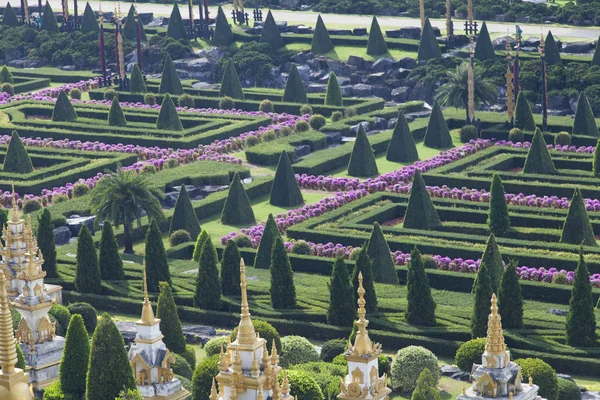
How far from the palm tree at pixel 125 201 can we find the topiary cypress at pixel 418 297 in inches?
566

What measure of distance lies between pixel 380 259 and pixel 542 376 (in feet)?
44.4

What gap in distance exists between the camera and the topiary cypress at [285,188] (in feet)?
221

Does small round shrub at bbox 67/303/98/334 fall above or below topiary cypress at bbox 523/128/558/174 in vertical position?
below

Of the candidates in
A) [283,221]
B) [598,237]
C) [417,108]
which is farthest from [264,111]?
[598,237]

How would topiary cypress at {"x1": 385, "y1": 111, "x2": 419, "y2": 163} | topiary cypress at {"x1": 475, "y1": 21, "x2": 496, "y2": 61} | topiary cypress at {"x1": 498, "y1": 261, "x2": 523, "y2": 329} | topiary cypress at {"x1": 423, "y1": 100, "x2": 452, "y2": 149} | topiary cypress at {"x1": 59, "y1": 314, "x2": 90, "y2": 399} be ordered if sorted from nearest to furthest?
topiary cypress at {"x1": 59, "y1": 314, "x2": 90, "y2": 399}, topiary cypress at {"x1": 498, "y1": 261, "x2": 523, "y2": 329}, topiary cypress at {"x1": 385, "y1": 111, "x2": 419, "y2": 163}, topiary cypress at {"x1": 423, "y1": 100, "x2": 452, "y2": 149}, topiary cypress at {"x1": 475, "y1": 21, "x2": 496, "y2": 61}

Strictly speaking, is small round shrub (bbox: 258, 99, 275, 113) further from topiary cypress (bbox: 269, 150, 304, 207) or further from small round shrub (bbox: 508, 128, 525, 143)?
topiary cypress (bbox: 269, 150, 304, 207)

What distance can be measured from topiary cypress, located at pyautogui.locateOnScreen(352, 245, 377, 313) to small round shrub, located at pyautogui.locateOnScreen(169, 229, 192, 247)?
11.6m

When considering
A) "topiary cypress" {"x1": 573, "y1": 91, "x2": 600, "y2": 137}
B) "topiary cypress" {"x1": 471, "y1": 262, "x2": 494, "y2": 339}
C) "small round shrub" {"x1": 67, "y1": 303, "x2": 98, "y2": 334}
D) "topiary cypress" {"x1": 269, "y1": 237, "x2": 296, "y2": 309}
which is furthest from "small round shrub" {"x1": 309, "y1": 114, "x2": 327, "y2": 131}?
"topiary cypress" {"x1": 471, "y1": 262, "x2": 494, "y2": 339}

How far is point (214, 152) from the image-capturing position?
77750mm

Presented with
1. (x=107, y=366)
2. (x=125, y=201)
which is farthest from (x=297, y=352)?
(x=125, y=201)

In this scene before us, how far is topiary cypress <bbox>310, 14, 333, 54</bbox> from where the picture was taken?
4016 inches

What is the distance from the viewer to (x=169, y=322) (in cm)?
4591

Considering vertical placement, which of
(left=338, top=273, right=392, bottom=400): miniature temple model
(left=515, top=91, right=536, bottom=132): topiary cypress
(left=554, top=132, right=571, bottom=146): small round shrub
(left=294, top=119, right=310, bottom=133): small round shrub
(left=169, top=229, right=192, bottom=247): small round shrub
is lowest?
(left=169, top=229, right=192, bottom=247): small round shrub

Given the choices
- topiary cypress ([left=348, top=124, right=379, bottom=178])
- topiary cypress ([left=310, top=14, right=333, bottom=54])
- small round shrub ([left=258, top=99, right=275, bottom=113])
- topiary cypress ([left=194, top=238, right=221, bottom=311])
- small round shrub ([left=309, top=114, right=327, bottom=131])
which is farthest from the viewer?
topiary cypress ([left=310, top=14, right=333, bottom=54])
